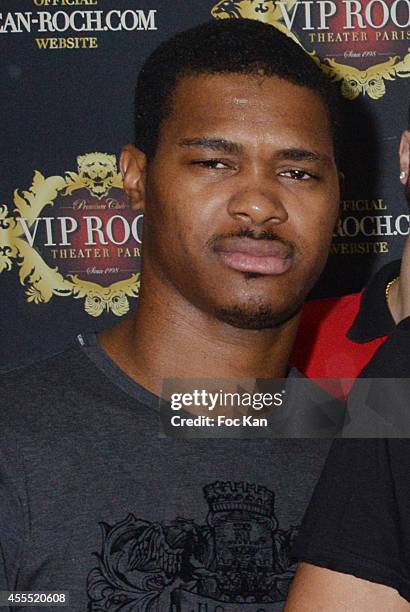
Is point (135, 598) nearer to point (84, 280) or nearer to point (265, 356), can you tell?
point (265, 356)

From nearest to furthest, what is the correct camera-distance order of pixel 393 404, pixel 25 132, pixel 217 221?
pixel 393 404
pixel 217 221
pixel 25 132

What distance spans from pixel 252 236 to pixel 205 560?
0.24 metres

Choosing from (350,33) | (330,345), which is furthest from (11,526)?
(350,33)

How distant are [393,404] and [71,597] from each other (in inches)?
10.4

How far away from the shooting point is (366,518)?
545 mm

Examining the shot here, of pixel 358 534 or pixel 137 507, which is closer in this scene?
pixel 358 534

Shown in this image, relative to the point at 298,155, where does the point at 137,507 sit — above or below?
below

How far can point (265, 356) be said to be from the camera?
78 cm

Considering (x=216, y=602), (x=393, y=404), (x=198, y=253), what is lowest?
(x=216, y=602)

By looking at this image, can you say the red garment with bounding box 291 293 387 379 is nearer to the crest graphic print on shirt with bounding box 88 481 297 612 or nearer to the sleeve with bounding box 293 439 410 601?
the crest graphic print on shirt with bounding box 88 481 297 612

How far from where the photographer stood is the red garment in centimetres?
99

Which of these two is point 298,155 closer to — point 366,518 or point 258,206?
point 258,206

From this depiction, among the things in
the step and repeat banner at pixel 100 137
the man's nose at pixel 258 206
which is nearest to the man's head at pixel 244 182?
the man's nose at pixel 258 206

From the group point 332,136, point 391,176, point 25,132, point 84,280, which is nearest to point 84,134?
point 25,132
